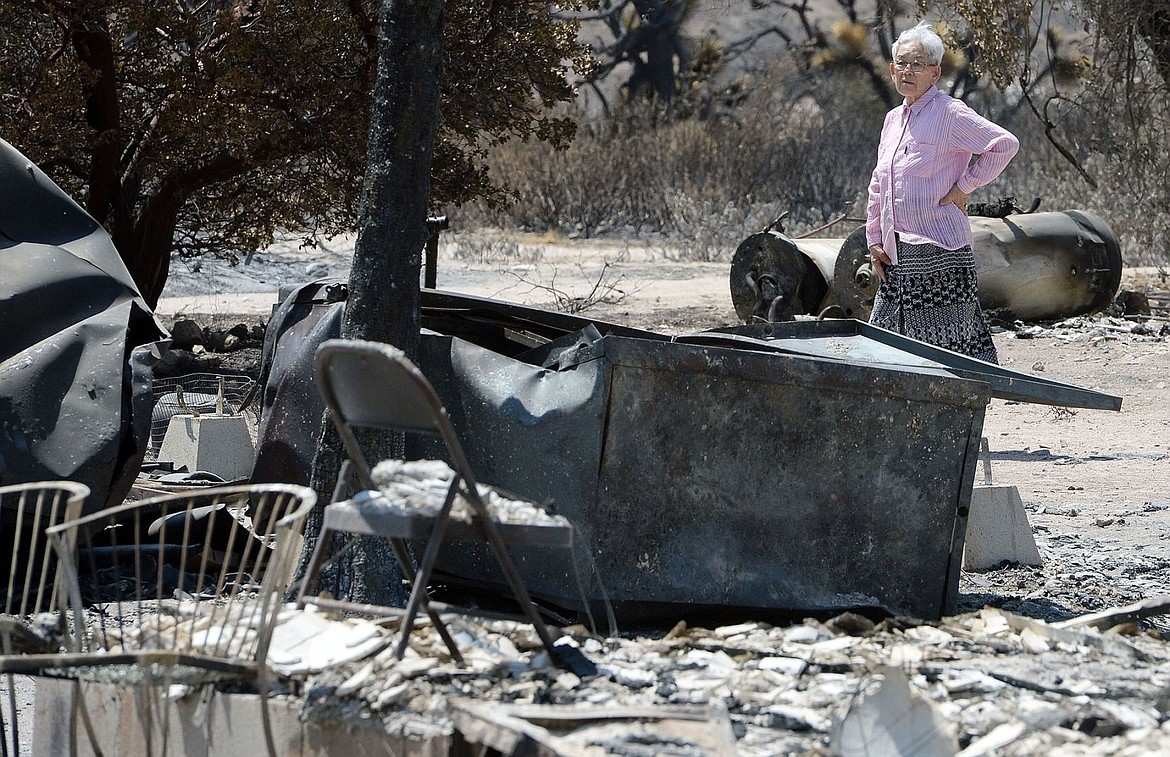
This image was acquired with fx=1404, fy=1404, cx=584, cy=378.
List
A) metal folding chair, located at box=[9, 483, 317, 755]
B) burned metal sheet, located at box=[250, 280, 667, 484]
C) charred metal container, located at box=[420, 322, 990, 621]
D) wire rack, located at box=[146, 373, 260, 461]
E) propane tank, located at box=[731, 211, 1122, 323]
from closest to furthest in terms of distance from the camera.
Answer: metal folding chair, located at box=[9, 483, 317, 755] → charred metal container, located at box=[420, 322, 990, 621] → burned metal sheet, located at box=[250, 280, 667, 484] → wire rack, located at box=[146, 373, 260, 461] → propane tank, located at box=[731, 211, 1122, 323]

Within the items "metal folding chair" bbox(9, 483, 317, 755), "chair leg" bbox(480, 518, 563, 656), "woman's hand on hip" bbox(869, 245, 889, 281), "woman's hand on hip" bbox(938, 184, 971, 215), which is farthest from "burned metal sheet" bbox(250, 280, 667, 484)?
"chair leg" bbox(480, 518, 563, 656)

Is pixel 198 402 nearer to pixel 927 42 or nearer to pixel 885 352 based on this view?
pixel 885 352

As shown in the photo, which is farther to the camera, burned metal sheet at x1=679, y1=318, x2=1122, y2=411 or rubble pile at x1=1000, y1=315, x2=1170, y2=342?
rubble pile at x1=1000, y1=315, x2=1170, y2=342

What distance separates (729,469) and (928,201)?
80.7 inches

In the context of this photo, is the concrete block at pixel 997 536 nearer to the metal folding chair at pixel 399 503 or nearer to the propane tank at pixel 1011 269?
the metal folding chair at pixel 399 503

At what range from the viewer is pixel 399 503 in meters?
2.95

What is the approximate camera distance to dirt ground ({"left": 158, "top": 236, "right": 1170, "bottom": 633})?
5148 mm

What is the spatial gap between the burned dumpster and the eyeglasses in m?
1.61

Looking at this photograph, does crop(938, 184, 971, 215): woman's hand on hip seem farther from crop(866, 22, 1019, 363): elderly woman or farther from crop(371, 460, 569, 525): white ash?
crop(371, 460, 569, 525): white ash

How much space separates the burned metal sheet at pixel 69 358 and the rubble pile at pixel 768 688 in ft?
6.05

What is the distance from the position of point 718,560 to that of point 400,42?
181 cm

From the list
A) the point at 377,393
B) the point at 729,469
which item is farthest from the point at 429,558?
the point at 729,469

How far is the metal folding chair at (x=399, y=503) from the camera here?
2.81 metres

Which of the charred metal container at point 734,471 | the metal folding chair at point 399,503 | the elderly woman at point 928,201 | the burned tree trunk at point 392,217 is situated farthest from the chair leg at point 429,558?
the elderly woman at point 928,201
